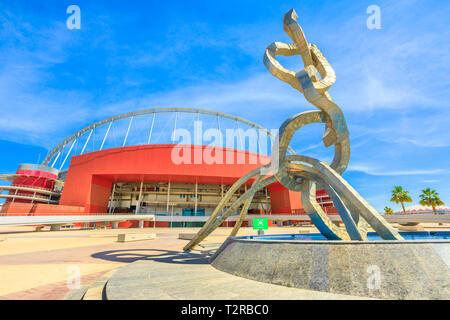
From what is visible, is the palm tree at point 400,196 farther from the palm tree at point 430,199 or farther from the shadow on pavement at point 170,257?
the shadow on pavement at point 170,257

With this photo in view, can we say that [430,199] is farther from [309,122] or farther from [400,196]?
[309,122]

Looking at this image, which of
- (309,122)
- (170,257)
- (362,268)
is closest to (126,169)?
(170,257)

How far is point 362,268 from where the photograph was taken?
4.59 m

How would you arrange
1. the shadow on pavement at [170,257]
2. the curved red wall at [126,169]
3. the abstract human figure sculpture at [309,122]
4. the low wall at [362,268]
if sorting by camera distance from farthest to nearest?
1. the curved red wall at [126,169]
2. the shadow on pavement at [170,257]
3. the abstract human figure sculpture at [309,122]
4. the low wall at [362,268]

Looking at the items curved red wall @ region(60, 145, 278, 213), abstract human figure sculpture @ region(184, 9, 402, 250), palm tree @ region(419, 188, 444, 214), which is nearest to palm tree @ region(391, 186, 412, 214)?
palm tree @ region(419, 188, 444, 214)

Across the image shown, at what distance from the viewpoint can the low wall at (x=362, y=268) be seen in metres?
4.11

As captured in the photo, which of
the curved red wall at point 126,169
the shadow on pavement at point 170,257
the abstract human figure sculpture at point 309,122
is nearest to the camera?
the abstract human figure sculpture at point 309,122

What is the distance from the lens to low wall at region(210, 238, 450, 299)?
4113mm

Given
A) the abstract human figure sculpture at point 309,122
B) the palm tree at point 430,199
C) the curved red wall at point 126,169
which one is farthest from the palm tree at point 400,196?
the abstract human figure sculpture at point 309,122

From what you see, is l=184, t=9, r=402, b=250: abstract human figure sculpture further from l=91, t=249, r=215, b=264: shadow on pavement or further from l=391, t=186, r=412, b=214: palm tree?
l=391, t=186, r=412, b=214: palm tree
